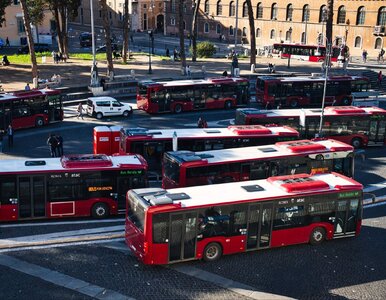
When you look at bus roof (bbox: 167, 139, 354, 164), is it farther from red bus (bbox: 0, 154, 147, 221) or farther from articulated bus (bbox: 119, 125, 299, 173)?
red bus (bbox: 0, 154, 147, 221)

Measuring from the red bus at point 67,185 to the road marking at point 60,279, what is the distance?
113 inches

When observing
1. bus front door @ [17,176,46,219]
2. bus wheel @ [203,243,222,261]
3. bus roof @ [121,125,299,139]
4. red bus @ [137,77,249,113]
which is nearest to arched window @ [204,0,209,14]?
red bus @ [137,77,249,113]

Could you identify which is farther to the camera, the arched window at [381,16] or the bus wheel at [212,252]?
the arched window at [381,16]

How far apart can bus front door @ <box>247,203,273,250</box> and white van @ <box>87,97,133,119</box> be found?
2228 cm

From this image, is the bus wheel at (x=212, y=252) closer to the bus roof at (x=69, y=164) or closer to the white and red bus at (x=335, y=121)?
the bus roof at (x=69, y=164)

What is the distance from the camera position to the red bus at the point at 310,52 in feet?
223

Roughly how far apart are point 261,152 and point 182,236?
8.08m

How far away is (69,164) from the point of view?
20672 millimetres

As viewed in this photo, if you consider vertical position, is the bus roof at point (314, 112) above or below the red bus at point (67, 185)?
above

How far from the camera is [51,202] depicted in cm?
2070

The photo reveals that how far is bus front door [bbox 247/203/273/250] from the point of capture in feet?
59.6

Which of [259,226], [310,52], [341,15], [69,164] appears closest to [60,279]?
[69,164]

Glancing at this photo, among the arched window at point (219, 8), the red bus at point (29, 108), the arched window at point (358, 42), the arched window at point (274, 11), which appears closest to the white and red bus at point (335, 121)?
the red bus at point (29, 108)

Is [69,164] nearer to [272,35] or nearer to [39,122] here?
[39,122]
